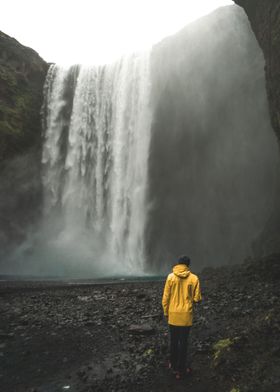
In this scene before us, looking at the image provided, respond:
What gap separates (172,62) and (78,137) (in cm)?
1189

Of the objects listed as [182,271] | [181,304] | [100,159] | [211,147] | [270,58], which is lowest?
[181,304]

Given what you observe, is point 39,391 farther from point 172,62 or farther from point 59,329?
point 172,62

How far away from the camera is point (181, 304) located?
6035 millimetres

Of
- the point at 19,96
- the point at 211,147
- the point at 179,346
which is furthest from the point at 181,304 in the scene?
the point at 19,96

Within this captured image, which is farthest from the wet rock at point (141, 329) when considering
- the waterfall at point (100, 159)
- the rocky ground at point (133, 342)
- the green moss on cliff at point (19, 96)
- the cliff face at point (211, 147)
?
the green moss on cliff at point (19, 96)

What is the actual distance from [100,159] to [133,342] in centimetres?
2545

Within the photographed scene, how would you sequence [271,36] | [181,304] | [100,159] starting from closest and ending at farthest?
[181,304] < [271,36] < [100,159]

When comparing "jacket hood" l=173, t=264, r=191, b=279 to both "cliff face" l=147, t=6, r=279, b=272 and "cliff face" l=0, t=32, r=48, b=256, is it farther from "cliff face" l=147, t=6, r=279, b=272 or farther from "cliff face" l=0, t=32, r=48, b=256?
"cliff face" l=0, t=32, r=48, b=256

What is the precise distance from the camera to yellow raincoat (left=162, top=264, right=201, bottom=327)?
602 cm

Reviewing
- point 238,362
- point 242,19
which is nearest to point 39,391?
point 238,362

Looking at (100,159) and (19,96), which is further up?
(19,96)

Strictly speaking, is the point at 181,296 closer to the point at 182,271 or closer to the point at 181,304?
the point at 181,304

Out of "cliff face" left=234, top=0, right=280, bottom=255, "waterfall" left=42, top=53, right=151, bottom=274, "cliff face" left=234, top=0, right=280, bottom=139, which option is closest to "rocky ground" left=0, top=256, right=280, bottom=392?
"cliff face" left=234, top=0, right=280, bottom=255

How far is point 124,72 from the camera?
33844mm
